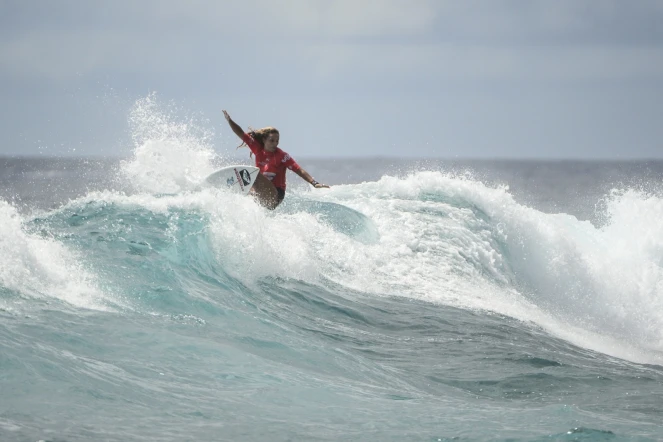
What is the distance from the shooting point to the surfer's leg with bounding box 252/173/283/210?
12031 mm

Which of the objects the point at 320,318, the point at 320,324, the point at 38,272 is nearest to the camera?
the point at 38,272

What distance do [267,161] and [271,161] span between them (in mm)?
63

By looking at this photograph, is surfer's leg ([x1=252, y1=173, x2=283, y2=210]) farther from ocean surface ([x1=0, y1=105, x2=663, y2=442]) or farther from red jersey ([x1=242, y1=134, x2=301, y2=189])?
ocean surface ([x1=0, y1=105, x2=663, y2=442])

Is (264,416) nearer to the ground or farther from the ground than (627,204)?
nearer to the ground

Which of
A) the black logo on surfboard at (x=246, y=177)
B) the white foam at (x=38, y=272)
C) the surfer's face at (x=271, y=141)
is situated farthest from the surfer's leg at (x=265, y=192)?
the white foam at (x=38, y=272)

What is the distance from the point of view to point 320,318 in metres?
8.94

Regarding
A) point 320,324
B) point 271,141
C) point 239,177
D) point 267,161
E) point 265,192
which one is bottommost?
point 320,324

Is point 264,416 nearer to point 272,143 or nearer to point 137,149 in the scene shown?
point 272,143

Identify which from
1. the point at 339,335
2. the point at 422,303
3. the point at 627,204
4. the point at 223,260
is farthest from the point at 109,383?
the point at 627,204

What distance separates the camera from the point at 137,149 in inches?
609

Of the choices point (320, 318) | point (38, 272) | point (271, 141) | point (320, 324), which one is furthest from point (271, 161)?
point (38, 272)

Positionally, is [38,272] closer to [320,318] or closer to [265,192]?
[320,318]

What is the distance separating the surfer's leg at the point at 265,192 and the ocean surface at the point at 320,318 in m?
0.31

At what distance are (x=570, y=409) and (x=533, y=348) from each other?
278cm
